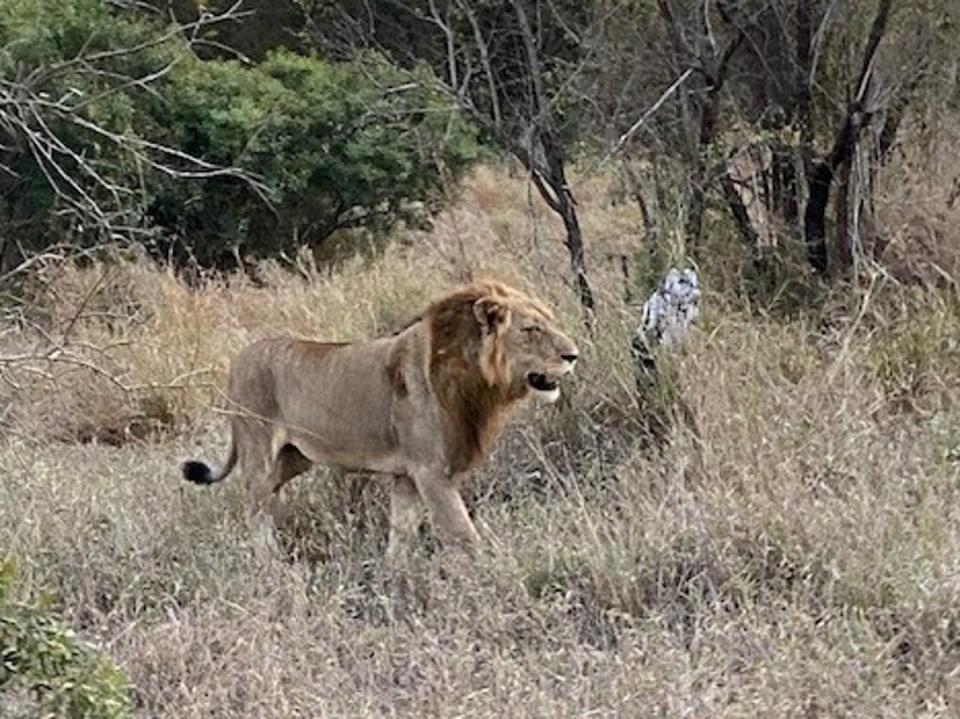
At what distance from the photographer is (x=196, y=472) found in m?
6.55

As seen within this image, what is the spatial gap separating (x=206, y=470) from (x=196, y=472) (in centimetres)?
5

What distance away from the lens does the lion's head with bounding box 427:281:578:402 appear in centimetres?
606

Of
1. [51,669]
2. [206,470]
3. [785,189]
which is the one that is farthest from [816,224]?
[51,669]

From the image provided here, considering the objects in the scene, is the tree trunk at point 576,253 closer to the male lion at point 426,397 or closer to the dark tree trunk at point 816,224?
the dark tree trunk at point 816,224

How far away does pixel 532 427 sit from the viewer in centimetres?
700

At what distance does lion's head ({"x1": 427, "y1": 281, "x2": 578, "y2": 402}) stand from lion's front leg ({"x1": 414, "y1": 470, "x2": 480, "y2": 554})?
37 centimetres

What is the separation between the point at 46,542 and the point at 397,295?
3.81 metres

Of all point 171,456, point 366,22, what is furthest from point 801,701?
point 366,22

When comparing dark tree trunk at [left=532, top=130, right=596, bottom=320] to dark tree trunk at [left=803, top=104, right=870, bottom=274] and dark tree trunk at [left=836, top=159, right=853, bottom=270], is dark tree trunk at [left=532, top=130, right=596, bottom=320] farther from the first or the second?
dark tree trunk at [left=836, top=159, right=853, bottom=270]

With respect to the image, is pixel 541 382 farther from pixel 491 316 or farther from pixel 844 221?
pixel 844 221

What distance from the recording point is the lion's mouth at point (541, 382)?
6062 millimetres

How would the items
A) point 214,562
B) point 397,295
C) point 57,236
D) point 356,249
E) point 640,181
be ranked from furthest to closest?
point 356,249 → point 57,236 → point 397,295 → point 640,181 → point 214,562

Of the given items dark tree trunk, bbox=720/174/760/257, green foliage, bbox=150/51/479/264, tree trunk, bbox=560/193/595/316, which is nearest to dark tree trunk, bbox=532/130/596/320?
tree trunk, bbox=560/193/595/316

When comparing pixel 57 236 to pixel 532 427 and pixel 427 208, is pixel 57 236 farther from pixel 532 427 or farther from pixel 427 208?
pixel 532 427
